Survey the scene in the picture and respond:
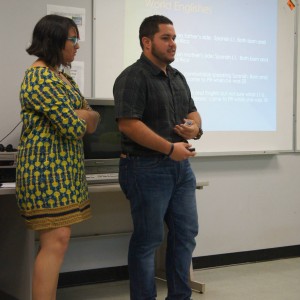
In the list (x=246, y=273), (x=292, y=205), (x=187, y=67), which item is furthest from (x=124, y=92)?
(x=292, y=205)

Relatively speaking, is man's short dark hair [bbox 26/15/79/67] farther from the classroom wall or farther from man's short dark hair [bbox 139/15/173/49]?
the classroom wall

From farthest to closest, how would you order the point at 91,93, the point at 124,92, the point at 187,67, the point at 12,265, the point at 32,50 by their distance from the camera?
the point at 187,67 → the point at 91,93 → the point at 12,265 → the point at 124,92 → the point at 32,50

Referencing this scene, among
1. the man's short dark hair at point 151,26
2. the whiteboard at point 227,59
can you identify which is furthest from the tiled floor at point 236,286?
the man's short dark hair at point 151,26

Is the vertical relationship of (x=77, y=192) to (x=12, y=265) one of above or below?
above

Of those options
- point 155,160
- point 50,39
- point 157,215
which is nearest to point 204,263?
point 157,215

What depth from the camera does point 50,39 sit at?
6.07 feet

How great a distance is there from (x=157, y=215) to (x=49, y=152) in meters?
0.57

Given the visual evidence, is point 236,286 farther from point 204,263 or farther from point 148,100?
point 148,100

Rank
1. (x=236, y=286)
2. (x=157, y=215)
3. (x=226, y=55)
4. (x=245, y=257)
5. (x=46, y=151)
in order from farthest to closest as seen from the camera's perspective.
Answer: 1. (x=245, y=257)
2. (x=226, y=55)
3. (x=236, y=286)
4. (x=157, y=215)
5. (x=46, y=151)

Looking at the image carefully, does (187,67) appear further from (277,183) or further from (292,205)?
(292,205)

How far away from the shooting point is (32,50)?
1865 millimetres

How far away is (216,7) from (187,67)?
49 centimetres

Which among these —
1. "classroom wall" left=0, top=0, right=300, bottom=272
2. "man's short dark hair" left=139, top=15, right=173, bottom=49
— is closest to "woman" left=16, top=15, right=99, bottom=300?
"man's short dark hair" left=139, top=15, right=173, bottom=49

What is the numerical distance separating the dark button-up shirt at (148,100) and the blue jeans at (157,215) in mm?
101
